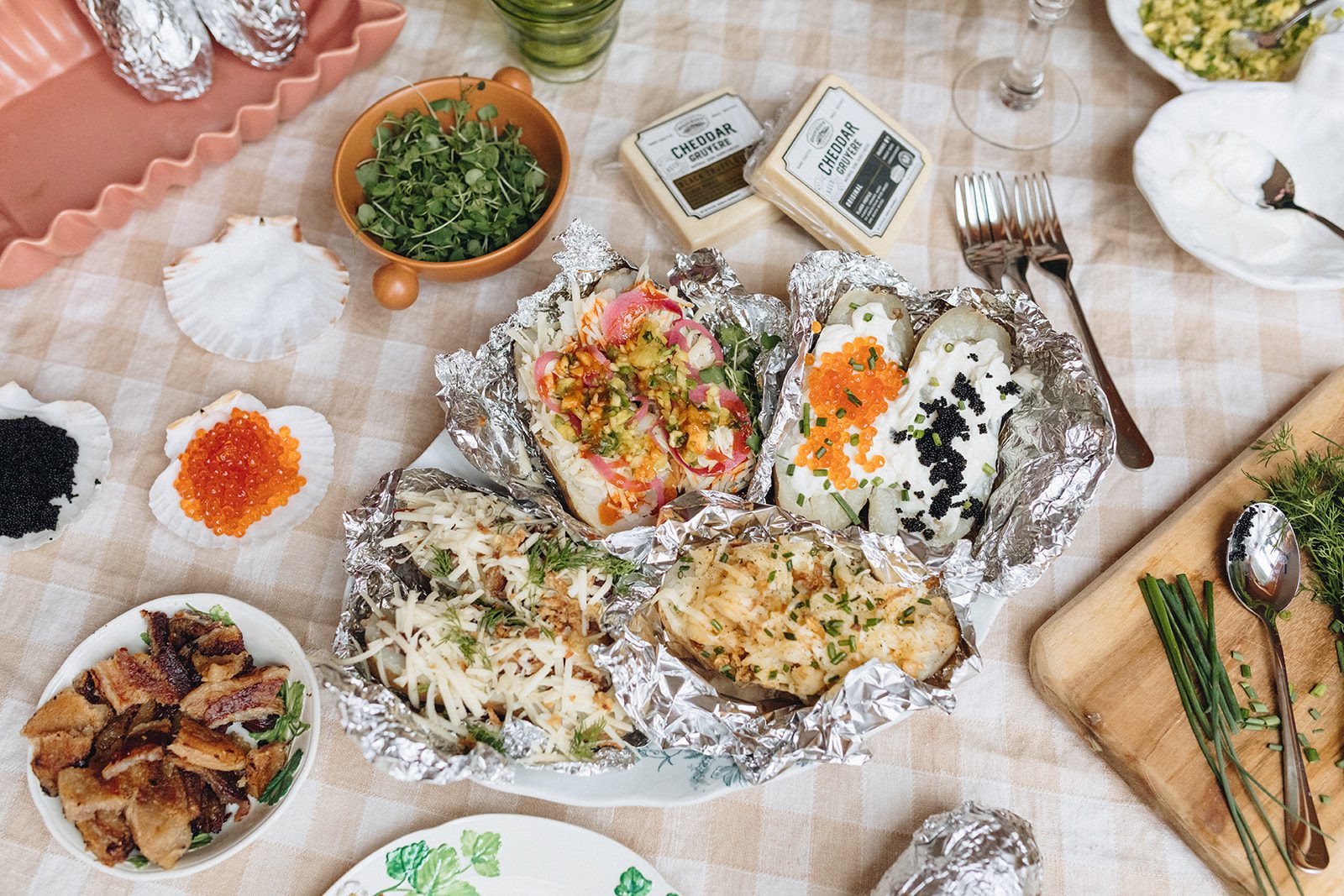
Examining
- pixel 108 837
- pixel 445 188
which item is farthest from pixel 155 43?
pixel 108 837

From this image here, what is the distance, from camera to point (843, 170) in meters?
2.43

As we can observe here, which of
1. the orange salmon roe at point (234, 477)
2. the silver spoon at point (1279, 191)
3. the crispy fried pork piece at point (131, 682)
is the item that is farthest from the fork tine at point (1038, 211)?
the crispy fried pork piece at point (131, 682)

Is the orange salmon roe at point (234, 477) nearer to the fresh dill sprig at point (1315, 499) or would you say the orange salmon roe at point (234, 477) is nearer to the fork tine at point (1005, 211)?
the fork tine at point (1005, 211)

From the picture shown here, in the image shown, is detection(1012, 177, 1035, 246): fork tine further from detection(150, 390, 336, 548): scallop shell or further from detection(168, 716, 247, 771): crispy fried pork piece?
detection(168, 716, 247, 771): crispy fried pork piece

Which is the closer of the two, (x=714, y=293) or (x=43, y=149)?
(x=714, y=293)

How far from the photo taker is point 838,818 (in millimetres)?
2107

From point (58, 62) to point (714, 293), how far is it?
2.12 m

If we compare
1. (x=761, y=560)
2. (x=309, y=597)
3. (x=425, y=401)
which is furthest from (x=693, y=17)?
(x=309, y=597)

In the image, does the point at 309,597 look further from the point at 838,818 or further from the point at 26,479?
the point at 838,818

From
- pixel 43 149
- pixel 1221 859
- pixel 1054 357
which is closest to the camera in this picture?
pixel 1221 859

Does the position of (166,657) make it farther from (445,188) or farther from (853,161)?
(853,161)

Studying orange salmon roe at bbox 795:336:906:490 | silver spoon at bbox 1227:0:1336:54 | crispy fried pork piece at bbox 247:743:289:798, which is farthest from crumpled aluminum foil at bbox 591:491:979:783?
silver spoon at bbox 1227:0:1336:54

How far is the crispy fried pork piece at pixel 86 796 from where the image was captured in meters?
1.89

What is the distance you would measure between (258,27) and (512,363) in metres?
1.26
